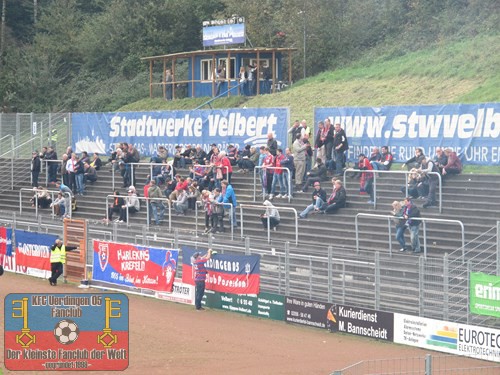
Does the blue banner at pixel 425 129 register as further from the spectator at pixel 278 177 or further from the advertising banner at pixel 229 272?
the advertising banner at pixel 229 272

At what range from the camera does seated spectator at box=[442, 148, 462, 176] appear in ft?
96.2

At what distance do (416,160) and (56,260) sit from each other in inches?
469

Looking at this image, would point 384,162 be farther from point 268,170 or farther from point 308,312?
point 308,312

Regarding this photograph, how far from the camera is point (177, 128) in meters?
41.3

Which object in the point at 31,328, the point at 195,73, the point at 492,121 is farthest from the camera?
the point at 195,73

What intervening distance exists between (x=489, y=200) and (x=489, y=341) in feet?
24.5

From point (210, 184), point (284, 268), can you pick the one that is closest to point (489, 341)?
point (284, 268)

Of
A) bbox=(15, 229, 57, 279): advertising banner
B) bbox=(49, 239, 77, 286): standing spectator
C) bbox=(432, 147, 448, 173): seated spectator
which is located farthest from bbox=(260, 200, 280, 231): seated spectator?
bbox=(15, 229, 57, 279): advertising banner

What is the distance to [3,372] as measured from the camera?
2058 cm

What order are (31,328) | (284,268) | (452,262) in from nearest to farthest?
(31,328)
(452,262)
(284,268)

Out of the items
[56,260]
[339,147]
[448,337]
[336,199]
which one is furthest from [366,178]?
[56,260]

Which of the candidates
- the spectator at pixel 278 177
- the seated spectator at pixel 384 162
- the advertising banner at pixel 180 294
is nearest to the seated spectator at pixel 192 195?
the spectator at pixel 278 177

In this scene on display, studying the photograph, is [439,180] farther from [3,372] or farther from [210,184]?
[3,372]

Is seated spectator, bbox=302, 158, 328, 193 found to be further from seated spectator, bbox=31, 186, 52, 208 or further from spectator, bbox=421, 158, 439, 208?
seated spectator, bbox=31, 186, 52, 208
